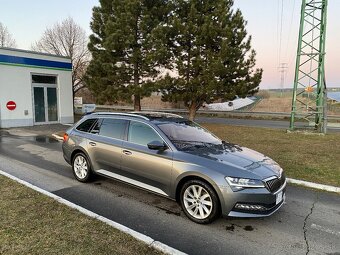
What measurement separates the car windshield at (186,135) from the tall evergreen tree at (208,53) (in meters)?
9.38

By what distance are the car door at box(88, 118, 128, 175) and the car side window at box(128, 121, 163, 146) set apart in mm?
197

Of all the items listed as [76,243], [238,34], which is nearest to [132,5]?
[238,34]

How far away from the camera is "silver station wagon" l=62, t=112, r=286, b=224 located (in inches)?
146

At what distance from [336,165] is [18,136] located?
12.5m

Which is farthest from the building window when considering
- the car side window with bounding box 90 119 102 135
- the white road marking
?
the white road marking

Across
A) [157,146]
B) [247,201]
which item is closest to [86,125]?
[157,146]

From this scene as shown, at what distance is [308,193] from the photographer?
547 centimetres

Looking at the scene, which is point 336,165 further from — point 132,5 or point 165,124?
point 132,5

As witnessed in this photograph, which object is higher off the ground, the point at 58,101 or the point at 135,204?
the point at 58,101

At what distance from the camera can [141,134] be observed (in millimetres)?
4801

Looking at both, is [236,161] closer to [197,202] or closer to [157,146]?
[197,202]

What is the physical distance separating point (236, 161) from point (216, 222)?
97cm

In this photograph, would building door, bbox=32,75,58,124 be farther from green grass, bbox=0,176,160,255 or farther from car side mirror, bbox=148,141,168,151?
car side mirror, bbox=148,141,168,151

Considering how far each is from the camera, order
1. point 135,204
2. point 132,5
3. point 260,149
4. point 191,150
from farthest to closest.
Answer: point 132,5
point 260,149
point 135,204
point 191,150
